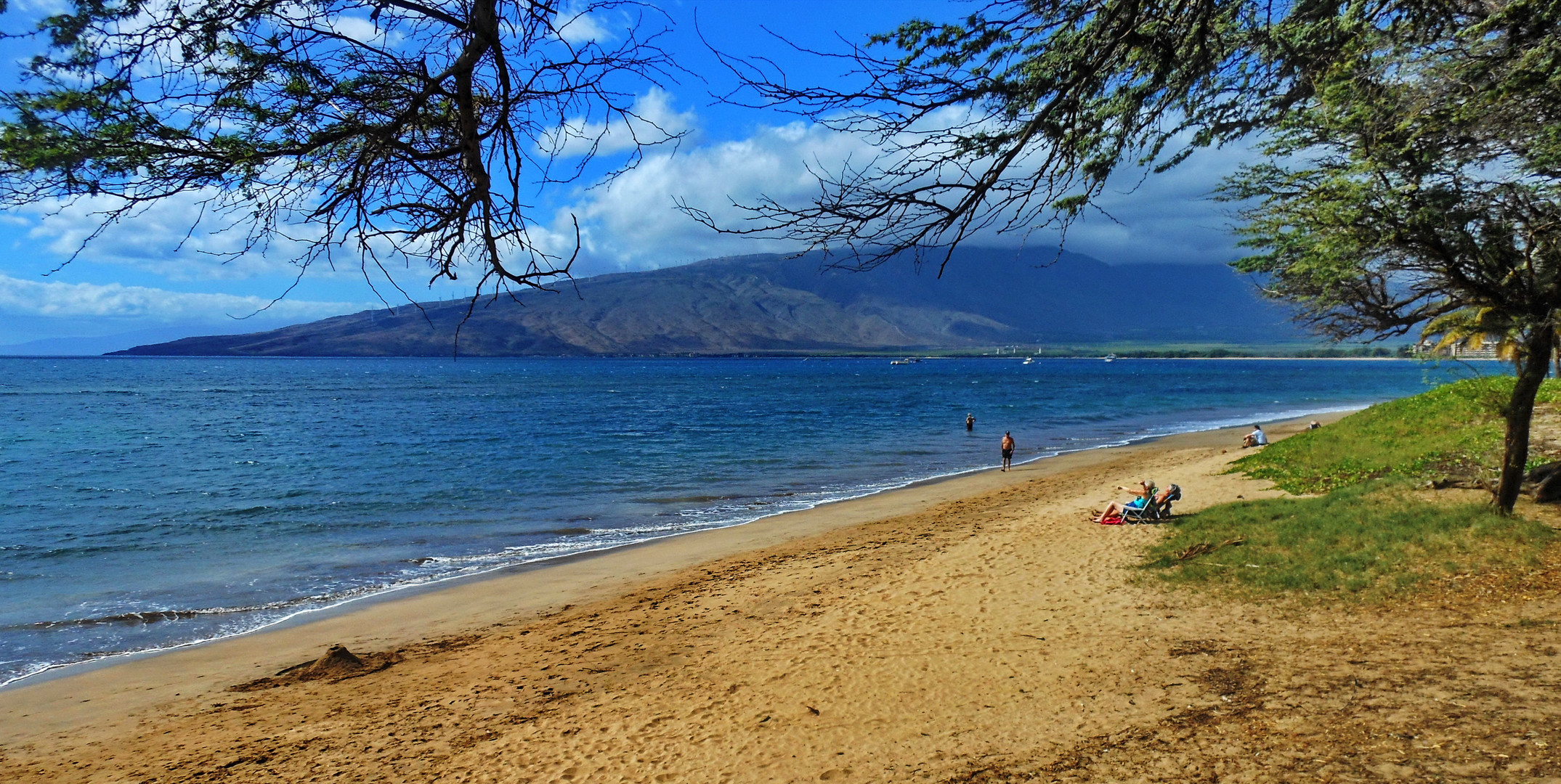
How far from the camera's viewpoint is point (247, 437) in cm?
4369

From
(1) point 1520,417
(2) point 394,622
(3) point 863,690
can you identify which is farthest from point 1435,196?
(2) point 394,622

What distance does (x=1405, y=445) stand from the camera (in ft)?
52.8

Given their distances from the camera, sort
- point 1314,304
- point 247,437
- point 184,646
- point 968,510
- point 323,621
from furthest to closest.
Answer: point 247,437 < point 968,510 < point 323,621 < point 184,646 < point 1314,304

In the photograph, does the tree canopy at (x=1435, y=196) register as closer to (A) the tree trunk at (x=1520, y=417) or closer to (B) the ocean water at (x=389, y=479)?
(A) the tree trunk at (x=1520, y=417)

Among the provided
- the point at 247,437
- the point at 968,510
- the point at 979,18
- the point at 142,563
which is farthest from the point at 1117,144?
the point at 247,437

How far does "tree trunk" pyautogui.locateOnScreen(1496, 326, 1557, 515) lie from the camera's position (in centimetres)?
898

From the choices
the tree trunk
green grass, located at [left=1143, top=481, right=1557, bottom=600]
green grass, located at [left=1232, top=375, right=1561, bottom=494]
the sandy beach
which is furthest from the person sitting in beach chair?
the tree trunk

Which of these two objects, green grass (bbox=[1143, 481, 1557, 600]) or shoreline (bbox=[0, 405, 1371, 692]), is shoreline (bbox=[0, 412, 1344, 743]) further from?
green grass (bbox=[1143, 481, 1557, 600])

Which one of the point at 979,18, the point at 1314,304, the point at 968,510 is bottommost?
the point at 968,510

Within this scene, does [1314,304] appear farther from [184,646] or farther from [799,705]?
[184,646]

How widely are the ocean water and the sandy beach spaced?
351 cm

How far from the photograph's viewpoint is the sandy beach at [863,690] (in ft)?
18.1

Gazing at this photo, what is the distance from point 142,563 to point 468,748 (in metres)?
13.8

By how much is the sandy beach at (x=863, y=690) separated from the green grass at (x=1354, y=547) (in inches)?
22.4
